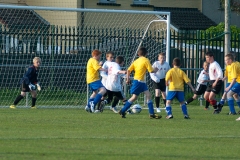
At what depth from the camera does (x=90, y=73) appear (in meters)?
18.2

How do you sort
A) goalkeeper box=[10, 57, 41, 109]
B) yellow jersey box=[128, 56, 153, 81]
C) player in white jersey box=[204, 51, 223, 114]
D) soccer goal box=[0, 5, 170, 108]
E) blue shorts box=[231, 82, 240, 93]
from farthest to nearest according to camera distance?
soccer goal box=[0, 5, 170, 108], goalkeeper box=[10, 57, 41, 109], player in white jersey box=[204, 51, 223, 114], blue shorts box=[231, 82, 240, 93], yellow jersey box=[128, 56, 153, 81]

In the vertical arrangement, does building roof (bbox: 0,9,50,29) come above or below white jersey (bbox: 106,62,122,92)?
above

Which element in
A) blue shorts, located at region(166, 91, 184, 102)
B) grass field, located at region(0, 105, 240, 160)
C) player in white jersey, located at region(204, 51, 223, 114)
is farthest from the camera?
player in white jersey, located at region(204, 51, 223, 114)

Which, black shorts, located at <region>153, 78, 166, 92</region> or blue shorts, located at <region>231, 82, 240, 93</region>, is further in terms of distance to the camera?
black shorts, located at <region>153, 78, 166, 92</region>

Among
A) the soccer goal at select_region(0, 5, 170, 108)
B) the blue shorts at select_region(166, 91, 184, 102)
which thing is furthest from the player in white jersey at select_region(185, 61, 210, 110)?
the blue shorts at select_region(166, 91, 184, 102)

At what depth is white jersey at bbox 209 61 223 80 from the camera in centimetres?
1822

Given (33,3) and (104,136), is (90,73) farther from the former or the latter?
(33,3)

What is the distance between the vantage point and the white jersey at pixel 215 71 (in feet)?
59.8

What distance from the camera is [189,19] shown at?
3953 centimetres

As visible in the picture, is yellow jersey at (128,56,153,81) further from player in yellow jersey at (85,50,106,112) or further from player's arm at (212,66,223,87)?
player's arm at (212,66,223,87)

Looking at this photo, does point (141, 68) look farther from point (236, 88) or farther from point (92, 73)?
point (236, 88)

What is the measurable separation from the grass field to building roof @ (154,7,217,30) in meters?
22.6

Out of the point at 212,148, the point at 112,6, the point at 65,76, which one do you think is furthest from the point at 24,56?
the point at 112,6

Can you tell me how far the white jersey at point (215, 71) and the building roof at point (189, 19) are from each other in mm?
19231
